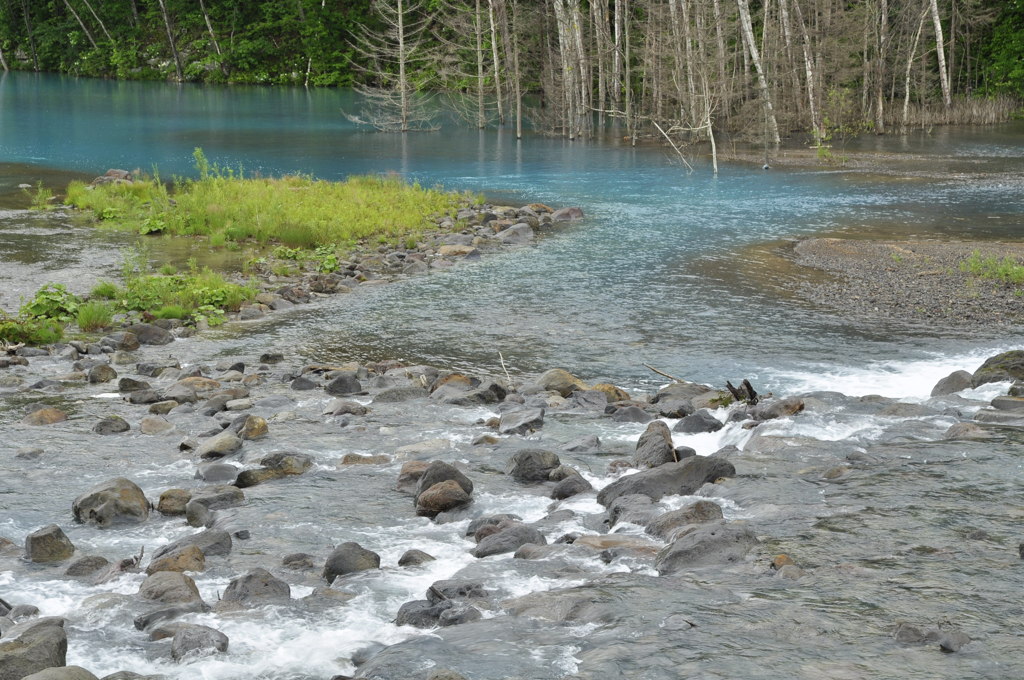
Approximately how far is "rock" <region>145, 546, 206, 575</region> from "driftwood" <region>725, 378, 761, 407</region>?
601 cm

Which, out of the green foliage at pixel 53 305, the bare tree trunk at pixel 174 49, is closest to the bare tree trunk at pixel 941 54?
the green foliage at pixel 53 305

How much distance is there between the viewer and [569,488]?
8672mm

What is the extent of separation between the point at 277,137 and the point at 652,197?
814 inches

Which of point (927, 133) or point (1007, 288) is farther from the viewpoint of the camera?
point (927, 133)

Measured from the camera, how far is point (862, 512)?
796cm

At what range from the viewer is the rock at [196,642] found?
597cm

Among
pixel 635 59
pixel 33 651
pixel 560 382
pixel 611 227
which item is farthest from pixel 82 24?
pixel 33 651

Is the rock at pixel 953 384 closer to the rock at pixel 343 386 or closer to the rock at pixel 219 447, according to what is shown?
the rock at pixel 343 386

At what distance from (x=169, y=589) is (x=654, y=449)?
4431mm

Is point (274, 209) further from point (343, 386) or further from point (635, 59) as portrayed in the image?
point (635, 59)

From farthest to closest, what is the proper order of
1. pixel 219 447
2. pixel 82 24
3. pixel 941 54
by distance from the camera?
pixel 82 24 < pixel 941 54 < pixel 219 447

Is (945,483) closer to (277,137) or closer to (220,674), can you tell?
(220,674)

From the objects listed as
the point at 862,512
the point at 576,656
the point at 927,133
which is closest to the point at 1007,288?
the point at 862,512

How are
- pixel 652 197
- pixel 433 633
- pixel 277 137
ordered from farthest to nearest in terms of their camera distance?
pixel 277 137
pixel 652 197
pixel 433 633
